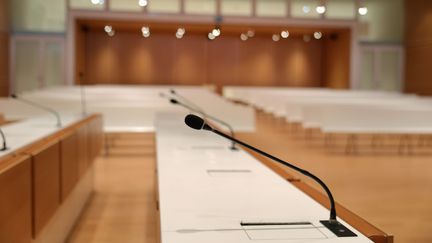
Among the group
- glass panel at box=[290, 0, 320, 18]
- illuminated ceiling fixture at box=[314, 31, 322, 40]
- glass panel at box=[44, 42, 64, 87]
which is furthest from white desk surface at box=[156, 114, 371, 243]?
illuminated ceiling fixture at box=[314, 31, 322, 40]

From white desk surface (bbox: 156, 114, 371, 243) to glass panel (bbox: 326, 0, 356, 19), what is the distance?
45.6 feet

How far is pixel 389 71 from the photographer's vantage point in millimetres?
17562

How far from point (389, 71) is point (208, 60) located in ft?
18.8

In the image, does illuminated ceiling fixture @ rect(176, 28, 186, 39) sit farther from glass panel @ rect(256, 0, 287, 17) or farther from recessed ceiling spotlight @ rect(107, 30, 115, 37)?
glass panel @ rect(256, 0, 287, 17)

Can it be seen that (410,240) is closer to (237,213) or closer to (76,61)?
(237,213)

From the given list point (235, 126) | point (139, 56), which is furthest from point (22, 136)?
point (139, 56)

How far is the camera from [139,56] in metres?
18.4

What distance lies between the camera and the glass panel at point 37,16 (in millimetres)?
15977

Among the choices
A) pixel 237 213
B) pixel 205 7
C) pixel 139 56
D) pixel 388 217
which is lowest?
pixel 388 217

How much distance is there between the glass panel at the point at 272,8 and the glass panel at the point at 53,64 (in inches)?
227

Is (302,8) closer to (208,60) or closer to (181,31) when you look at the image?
(181,31)

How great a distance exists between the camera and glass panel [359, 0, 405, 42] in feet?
55.9

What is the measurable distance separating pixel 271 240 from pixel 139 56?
17163 mm

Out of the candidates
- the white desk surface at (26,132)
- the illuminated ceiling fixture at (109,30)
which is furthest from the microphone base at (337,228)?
the illuminated ceiling fixture at (109,30)
